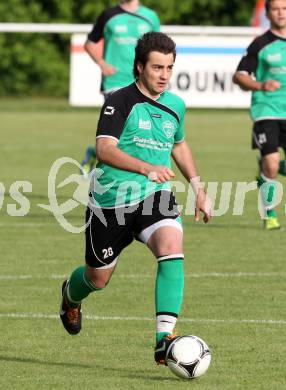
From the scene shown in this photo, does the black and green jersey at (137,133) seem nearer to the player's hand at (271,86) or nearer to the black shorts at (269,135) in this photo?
the player's hand at (271,86)

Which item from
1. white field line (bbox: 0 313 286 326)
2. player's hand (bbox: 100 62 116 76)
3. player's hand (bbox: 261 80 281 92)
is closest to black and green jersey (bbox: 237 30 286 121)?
player's hand (bbox: 261 80 281 92)

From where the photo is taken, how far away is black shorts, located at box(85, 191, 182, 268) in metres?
7.51

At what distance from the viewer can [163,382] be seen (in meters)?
7.11

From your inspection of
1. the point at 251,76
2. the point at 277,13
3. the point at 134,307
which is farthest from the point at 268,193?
the point at 134,307

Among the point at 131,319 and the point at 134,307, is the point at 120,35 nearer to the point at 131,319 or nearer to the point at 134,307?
the point at 134,307

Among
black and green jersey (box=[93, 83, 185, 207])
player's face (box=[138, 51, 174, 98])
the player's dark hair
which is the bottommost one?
black and green jersey (box=[93, 83, 185, 207])

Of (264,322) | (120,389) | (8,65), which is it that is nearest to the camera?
(120,389)

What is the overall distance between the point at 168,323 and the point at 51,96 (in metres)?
29.6

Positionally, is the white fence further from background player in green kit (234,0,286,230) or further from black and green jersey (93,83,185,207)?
black and green jersey (93,83,185,207)

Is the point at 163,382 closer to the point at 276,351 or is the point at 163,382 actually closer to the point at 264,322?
the point at 276,351

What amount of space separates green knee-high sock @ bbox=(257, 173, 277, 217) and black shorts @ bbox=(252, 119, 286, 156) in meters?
0.29

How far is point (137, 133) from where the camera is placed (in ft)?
25.0

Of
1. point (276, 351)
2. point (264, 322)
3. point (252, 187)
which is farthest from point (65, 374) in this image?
point (252, 187)

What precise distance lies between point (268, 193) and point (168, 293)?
19.9 ft
